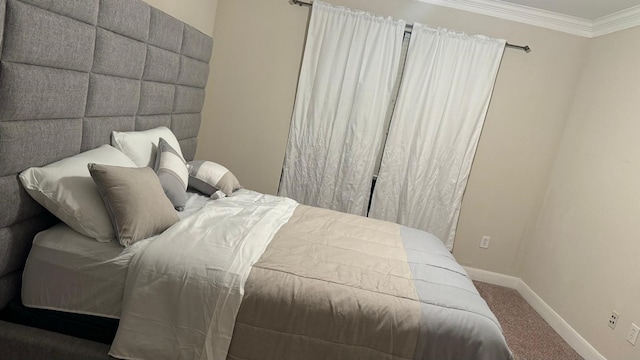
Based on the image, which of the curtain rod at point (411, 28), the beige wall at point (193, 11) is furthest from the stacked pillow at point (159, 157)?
the curtain rod at point (411, 28)

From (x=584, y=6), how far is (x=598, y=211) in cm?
157

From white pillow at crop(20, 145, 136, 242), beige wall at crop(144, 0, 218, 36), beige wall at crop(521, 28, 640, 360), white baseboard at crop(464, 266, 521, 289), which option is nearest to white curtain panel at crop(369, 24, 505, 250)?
white baseboard at crop(464, 266, 521, 289)

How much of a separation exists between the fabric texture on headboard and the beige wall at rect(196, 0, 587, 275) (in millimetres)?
1177

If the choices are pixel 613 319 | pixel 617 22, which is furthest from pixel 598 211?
pixel 617 22

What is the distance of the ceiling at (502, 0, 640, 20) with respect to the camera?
10.2 ft

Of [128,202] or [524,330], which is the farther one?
[524,330]

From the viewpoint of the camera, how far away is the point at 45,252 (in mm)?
1728

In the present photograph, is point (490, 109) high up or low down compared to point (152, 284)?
up

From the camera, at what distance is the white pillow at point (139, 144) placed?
226 cm

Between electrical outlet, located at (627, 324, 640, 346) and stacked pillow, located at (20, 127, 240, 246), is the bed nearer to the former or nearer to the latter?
stacked pillow, located at (20, 127, 240, 246)

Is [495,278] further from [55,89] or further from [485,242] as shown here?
[55,89]

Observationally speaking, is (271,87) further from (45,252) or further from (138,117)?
(45,252)

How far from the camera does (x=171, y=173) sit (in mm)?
2365

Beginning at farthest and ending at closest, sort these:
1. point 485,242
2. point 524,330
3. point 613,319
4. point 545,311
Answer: point 485,242, point 545,311, point 524,330, point 613,319
